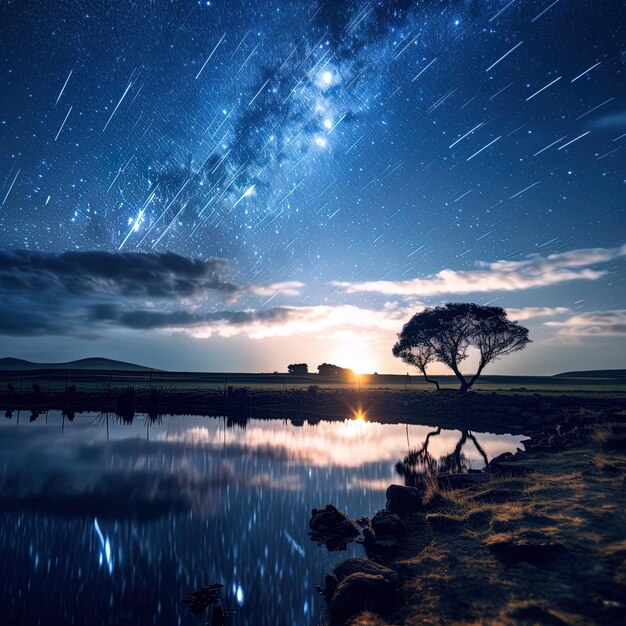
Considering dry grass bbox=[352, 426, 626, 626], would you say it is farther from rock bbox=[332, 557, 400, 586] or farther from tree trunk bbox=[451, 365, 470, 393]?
tree trunk bbox=[451, 365, 470, 393]

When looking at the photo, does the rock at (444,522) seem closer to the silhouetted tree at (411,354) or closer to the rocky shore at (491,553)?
the rocky shore at (491,553)

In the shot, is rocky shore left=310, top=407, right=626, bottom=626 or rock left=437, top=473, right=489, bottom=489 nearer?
rocky shore left=310, top=407, right=626, bottom=626

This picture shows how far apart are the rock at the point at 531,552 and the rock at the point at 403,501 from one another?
5.08 meters

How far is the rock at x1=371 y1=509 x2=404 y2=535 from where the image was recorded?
1138 cm

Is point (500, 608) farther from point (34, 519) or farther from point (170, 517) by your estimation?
point (34, 519)

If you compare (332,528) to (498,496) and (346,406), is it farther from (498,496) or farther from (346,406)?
(346,406)

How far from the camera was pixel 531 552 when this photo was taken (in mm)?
8250

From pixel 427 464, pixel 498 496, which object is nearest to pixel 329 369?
pixel 427 464

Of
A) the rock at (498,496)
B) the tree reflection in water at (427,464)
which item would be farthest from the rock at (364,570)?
the tree reflection in water at (427,464)

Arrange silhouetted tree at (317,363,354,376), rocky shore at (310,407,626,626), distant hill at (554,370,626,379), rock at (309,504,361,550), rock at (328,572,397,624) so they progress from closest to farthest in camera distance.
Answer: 1. rocky shore at (310,407,626,626)
2. rock at (328,572,397,624)
3. rock at (309,504,361,550)
4. distant hill at (554,370,626,379)
5. silhouetted tree at (317,363,354,376)

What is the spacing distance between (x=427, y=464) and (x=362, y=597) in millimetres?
16333

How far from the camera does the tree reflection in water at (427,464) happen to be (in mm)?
19938

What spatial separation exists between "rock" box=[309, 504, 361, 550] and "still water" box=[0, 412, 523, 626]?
16.0 inches

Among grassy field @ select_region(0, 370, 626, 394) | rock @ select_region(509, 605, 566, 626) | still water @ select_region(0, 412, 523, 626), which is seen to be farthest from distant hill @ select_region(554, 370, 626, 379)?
rock @ select_region(509, 605, 566, 626)
